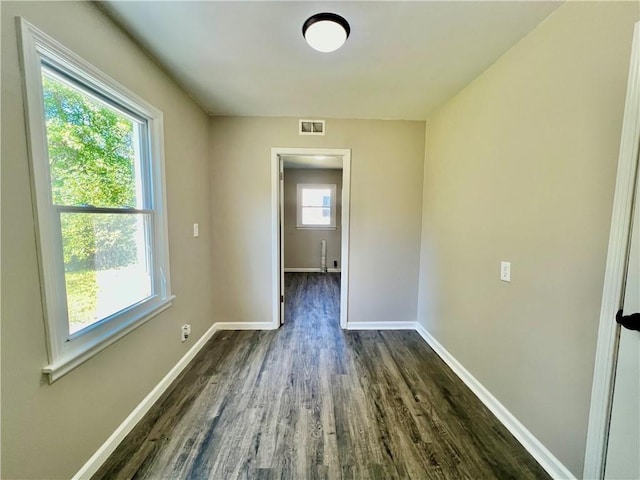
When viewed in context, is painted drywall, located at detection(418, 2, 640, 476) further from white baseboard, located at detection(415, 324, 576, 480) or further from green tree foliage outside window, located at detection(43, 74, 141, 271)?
green tree foliage outside window, located at detection(43, 74, 141, 271)

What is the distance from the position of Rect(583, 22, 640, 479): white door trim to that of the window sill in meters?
2.38

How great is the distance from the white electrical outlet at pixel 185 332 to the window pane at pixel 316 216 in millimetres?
4030

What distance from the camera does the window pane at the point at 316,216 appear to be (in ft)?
19.9

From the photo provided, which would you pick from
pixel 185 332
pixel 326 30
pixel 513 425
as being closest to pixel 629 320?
pixel 513 425

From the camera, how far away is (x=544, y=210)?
4.62ft

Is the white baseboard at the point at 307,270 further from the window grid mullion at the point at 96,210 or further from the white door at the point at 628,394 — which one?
the white door at the point at 628,394

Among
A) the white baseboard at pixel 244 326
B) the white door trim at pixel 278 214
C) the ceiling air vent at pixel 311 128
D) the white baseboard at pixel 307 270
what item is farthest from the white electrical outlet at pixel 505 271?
the white baseboard at pixel 307 270

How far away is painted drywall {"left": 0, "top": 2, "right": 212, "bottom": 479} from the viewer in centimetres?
95

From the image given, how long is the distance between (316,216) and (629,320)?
5324 millimetres

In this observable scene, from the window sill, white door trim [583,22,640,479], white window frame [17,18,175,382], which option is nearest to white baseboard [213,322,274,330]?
the window sill

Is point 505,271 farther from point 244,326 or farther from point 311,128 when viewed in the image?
point 244,326

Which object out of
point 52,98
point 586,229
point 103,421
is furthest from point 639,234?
point 103,421

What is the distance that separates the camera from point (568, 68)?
128 cm

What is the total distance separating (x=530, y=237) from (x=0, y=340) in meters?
2.48
